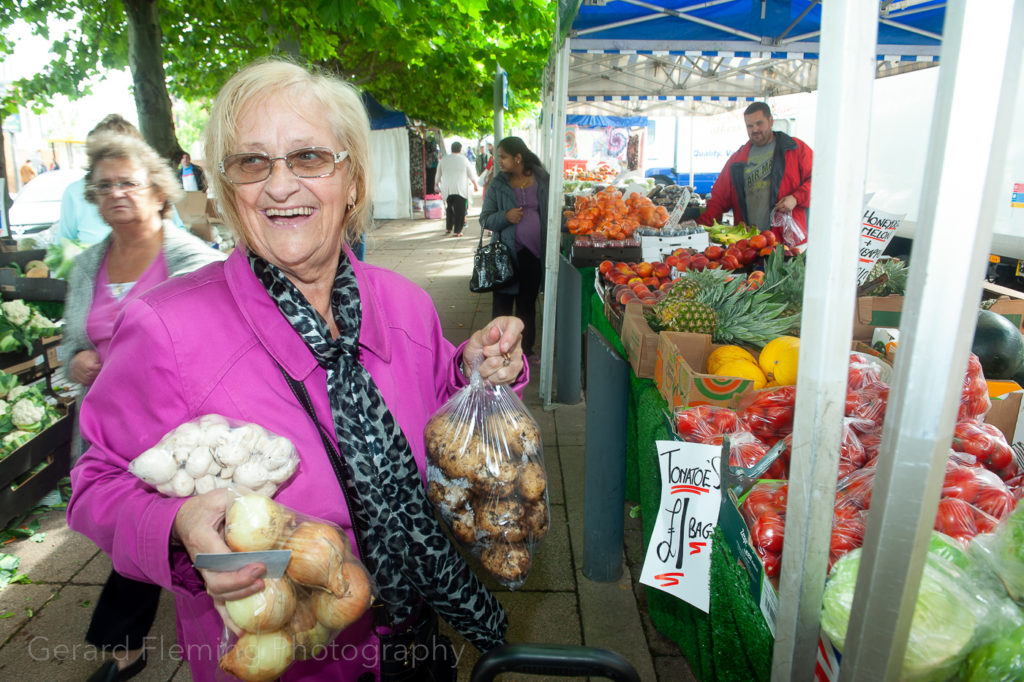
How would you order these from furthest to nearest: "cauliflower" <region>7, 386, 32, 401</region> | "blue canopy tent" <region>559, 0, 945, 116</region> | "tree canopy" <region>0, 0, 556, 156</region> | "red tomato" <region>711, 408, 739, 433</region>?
"tree canopy" <region>0, 0, 556, 156</region> < "blue canopy tent" <region>559, 0, 945, 116</region> < "cauliflower" <region>7, 386, 32, 401</region> < "red tomato" <region>711, 408, 739, 433</region>

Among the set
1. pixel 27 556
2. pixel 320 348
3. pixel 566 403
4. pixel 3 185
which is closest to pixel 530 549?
pixel 320 348

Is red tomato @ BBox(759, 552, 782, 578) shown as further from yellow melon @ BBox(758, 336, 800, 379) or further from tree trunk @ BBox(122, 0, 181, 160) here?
tree trunk @ BBox(122, 0, 181, 160)

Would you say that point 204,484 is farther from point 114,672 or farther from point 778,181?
point 778,181

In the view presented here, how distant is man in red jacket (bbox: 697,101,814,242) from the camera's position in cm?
588

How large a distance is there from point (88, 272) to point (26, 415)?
73.6 inches

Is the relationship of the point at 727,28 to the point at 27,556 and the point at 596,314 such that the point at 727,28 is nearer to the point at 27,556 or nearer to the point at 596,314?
the point at 596,314

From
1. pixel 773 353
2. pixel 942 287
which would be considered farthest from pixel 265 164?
pixel 773 353

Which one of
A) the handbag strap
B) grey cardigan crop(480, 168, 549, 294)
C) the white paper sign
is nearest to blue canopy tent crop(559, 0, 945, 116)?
grey cardigan crop(480, 168, 549, 294)

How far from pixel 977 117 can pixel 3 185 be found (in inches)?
330

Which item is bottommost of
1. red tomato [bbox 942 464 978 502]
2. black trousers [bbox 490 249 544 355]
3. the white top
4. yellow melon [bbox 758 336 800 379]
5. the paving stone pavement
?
the paving stone pavement

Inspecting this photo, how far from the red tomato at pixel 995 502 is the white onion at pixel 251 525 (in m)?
1.46

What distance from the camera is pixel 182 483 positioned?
1195mm

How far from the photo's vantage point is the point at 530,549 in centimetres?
156

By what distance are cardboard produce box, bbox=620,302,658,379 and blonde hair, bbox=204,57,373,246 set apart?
1.36 m
